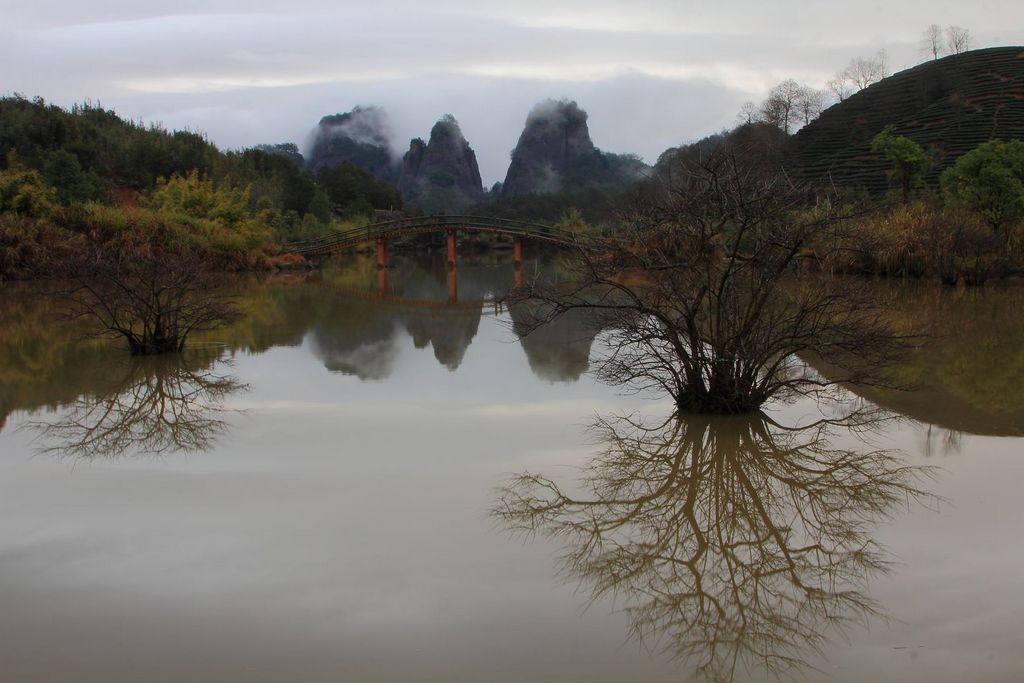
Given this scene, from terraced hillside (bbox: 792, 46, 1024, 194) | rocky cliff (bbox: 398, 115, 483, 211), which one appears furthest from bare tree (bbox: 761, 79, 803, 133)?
rocky cliff (bbox: 398, 115, 483, 211)

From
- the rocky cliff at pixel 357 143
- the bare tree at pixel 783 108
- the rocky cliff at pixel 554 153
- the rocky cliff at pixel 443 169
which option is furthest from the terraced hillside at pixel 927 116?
the rocky cliff at pixel 357 143

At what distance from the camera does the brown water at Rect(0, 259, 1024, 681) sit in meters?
3.69

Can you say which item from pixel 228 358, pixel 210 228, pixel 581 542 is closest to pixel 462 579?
pixel 581 542

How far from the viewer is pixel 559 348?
40.4 ft

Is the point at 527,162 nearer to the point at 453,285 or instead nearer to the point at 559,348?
the point at 453,285

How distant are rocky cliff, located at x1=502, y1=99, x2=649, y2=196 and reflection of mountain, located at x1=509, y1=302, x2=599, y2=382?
273 ft

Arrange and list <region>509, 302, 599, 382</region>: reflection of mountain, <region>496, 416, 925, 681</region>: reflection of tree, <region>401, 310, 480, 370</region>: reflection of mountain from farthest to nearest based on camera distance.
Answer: <region>401, 310, 480, 370</region>: reflection of mountain < <region>509, 302, 599, 382</region>: reflection of mountain < <region>496, 416, 925, 681</region>: reflection of tree

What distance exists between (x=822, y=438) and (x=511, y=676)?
13.8 feet

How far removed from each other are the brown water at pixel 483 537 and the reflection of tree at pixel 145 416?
0.04m

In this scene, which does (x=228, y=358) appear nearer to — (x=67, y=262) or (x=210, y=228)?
(x=67, y=262)

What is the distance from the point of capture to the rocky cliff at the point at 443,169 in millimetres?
96125

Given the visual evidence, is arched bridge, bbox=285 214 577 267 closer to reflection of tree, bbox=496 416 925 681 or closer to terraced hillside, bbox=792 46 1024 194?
terraced hillside, bbox=792 46 1024 194

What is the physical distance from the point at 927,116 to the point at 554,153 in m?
52.4

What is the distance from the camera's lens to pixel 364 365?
36.7ft
